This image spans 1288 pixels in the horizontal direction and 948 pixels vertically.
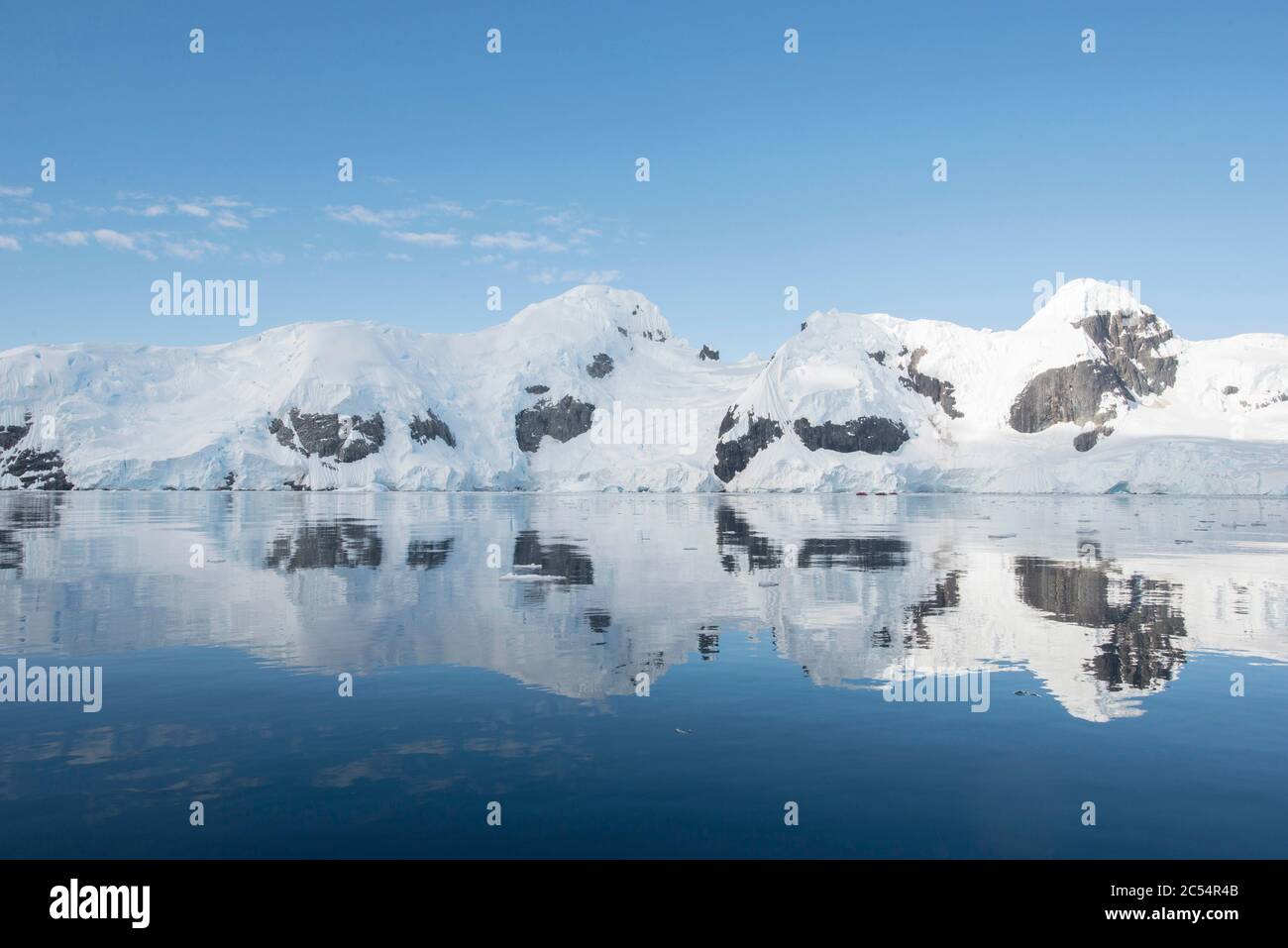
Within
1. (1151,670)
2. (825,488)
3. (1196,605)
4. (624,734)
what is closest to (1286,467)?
(825,488)

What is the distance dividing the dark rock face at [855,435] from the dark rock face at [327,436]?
95.6 m

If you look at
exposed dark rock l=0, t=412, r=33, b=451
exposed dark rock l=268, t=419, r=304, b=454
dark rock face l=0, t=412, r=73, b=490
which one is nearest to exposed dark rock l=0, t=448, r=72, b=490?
dark rock face l=0, t=412, r=73, b=490

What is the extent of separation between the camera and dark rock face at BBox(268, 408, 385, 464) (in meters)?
188

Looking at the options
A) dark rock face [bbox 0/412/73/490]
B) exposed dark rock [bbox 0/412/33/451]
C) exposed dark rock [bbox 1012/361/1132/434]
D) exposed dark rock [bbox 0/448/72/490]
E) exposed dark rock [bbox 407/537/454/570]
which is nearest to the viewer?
exposed dark rock [bbox 407/537/454/570]

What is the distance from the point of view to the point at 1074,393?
196 metres

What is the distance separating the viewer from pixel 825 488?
17338cm

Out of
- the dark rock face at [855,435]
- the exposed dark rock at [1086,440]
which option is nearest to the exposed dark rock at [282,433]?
the dark rock face at [855,435]

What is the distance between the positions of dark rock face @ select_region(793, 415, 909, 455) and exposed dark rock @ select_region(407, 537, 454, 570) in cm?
15950

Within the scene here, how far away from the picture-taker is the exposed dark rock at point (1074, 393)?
639 ft

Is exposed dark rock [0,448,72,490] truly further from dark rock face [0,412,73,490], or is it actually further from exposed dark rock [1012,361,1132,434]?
exposed dark rock [1012,361,1132,434]

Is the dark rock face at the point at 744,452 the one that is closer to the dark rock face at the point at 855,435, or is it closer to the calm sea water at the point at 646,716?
the dark rock face at the point at 855,435
